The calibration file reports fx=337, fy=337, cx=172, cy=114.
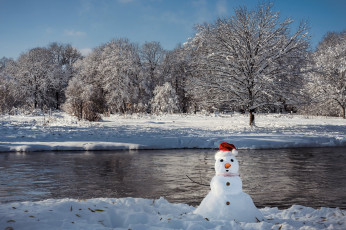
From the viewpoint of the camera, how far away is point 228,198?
17.3 feet

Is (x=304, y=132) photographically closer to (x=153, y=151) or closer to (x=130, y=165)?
(x=153, y=151)

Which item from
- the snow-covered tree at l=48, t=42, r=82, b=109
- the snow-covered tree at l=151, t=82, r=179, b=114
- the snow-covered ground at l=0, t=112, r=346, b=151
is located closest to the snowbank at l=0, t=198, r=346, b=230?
the snow-covered ground at l=0, t=112, r=346, b=151

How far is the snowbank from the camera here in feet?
14.6

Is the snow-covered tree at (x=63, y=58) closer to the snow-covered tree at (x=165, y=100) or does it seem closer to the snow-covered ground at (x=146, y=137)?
the snow-covered tree at (x=165, y=100)

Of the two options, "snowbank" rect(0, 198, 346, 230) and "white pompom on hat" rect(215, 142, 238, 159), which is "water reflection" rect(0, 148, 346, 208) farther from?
"white pompom on hat" rect(215, 142, 238, 159)

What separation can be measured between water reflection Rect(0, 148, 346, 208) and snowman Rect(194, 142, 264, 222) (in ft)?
6.08

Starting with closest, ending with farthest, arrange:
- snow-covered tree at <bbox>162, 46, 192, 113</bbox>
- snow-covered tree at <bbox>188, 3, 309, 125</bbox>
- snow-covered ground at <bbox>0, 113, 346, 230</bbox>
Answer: snow-covered ground at <bbox>0, 113, 346, 230</bbox>, snow-covered tree at <bbox>188, 3, 309, 125</bbox>, snow-covered tree at <bbox>162, 46, 192, 113</bbox>

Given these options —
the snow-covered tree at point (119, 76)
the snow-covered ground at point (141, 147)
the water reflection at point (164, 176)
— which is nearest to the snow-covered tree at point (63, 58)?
the snow-covered tree at point (119, 76)

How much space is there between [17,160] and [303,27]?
19.9 metres

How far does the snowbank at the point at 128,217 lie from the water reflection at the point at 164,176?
131 centimetres

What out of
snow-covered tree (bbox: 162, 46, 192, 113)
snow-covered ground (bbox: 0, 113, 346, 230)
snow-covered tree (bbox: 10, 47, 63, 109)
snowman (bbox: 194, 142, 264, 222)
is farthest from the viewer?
snow-covered tree (bbox: 162, 46, 192, 113)

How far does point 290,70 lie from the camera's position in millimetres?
23281

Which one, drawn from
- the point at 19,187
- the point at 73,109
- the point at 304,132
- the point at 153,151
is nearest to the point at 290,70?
the point at 304,132

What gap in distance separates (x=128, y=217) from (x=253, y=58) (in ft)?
63.0
